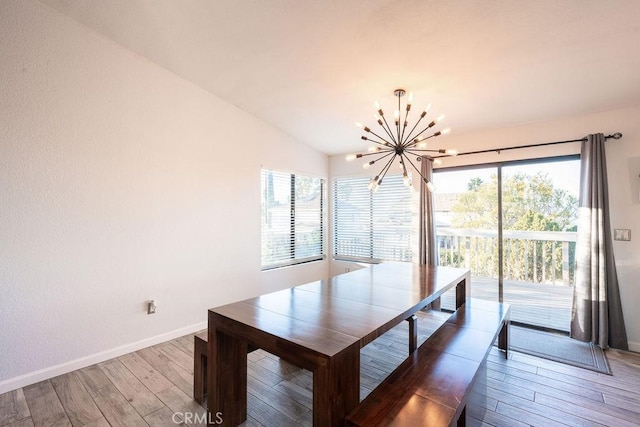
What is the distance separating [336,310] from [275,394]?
103 centimetres

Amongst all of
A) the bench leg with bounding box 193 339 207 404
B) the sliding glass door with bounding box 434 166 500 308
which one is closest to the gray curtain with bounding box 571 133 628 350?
the sliding glass door with bounding box 434 166 500 308

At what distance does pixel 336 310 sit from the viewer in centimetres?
174

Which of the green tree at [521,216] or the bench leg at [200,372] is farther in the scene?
the green tree at [521,216]

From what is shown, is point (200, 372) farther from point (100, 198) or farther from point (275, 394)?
point (100, 198)

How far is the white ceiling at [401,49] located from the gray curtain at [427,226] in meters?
0.79

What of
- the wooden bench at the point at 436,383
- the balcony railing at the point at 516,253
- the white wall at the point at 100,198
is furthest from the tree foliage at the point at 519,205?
the white wall at the point at 100,198

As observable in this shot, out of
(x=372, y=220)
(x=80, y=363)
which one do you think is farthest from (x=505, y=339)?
(x=80, y=363)

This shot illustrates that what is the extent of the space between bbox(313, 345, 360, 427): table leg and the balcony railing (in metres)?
3.23

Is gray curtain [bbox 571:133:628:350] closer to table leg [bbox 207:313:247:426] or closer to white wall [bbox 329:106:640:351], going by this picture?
white wall [bbox 329:106:640:351]

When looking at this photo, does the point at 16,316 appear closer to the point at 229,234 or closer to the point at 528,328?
the point at 229,234

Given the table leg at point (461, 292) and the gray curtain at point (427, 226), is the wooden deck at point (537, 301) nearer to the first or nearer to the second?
the gray curtain at point (427, 226)

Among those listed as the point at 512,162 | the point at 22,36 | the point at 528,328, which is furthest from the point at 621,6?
the point at 22,36

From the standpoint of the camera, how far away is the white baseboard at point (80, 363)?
2.27 m

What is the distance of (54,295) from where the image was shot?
2.47 m
